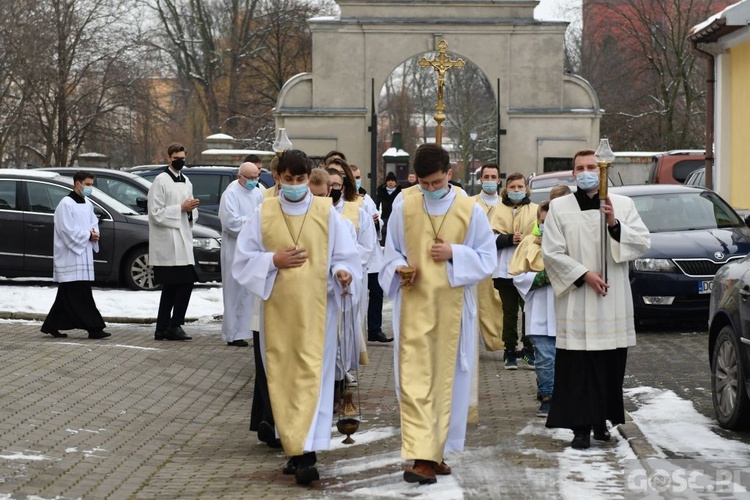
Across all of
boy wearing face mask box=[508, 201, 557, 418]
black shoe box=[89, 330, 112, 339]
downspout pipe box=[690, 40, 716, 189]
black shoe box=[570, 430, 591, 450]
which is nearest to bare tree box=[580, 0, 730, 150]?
downspout pipe box=[690, 40, 716, 189]

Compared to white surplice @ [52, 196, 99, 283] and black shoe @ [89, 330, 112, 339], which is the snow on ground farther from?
white surplice @ [52, 196, 99, 283]

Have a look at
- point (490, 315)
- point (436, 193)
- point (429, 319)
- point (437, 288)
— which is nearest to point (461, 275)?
point (437, 288)

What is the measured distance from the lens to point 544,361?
1041cm

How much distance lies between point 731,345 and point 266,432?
3.19 metres

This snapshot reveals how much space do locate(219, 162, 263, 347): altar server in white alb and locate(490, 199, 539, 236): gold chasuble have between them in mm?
2617

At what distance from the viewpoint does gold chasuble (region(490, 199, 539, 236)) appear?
1274 centimetres

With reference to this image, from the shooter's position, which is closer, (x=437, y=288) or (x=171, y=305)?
(x=437, y=288)

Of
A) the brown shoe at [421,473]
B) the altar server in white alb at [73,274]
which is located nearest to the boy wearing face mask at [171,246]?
the altar server in white alb at [73,274]

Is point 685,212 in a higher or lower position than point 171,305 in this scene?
higher

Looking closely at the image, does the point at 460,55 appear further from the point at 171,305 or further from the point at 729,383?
the point at 729,383

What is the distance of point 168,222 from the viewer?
14.5 m

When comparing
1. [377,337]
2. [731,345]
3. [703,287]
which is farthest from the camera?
[377,337]

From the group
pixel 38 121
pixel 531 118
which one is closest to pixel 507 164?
pixel 531 118

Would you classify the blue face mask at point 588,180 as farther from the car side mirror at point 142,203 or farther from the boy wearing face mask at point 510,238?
the car side mirror at point 142,203
